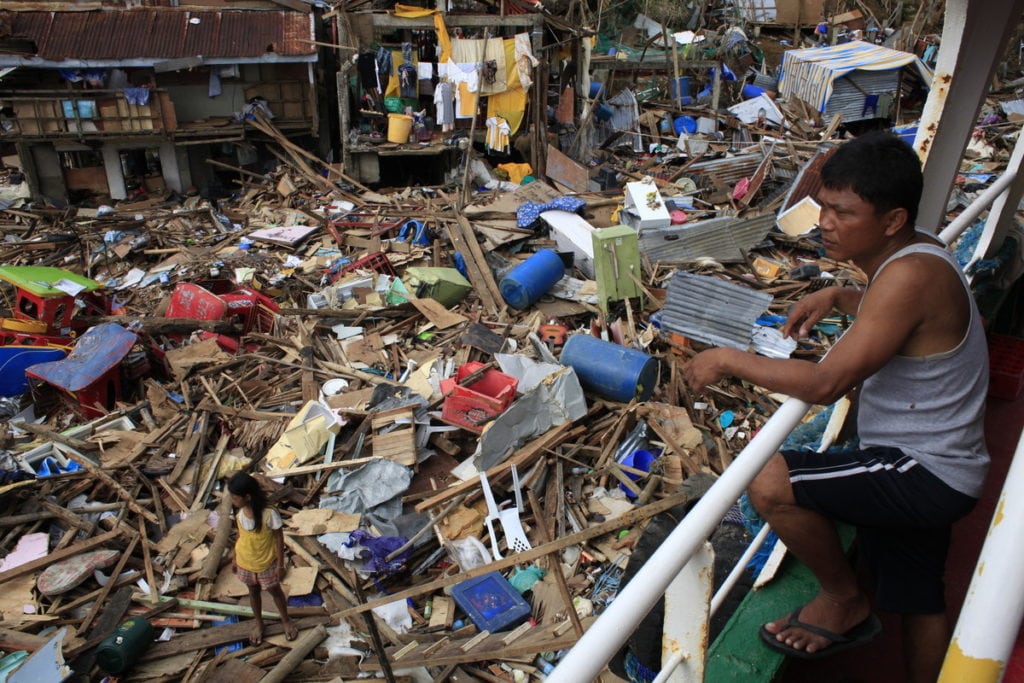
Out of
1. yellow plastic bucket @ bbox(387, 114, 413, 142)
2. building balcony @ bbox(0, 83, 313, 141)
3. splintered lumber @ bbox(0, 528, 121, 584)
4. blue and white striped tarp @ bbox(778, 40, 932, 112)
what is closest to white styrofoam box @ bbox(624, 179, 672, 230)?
yellow plastic bucket @ bbox(387, 114, 413, 142)

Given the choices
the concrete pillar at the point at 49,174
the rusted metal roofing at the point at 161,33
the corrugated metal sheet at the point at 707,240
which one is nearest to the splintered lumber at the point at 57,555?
the corrugated metal sheet at the point at 707,240

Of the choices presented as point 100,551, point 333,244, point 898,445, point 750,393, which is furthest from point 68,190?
point 898,445

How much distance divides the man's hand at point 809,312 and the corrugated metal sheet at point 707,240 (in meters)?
7.36

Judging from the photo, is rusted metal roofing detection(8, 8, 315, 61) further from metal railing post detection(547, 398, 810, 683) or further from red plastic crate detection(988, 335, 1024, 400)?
metal railing post detection(547, 398, 810, 683)

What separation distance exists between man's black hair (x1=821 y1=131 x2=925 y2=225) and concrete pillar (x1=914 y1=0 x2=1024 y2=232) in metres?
1.68

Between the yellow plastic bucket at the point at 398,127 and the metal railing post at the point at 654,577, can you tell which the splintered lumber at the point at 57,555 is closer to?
the metal railing post at the point at 654,577

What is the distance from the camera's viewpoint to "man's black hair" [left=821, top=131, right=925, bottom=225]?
2.00 m

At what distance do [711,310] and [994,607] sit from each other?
23.2 feet

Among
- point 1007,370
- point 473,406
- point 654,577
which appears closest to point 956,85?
point 1007,370

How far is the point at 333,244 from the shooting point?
490 inches

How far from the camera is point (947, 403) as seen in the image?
2045mm

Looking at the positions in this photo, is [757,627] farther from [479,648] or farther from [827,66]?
[827,66]

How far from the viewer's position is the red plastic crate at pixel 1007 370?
3879mm

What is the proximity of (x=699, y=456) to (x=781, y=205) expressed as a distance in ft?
25.4
